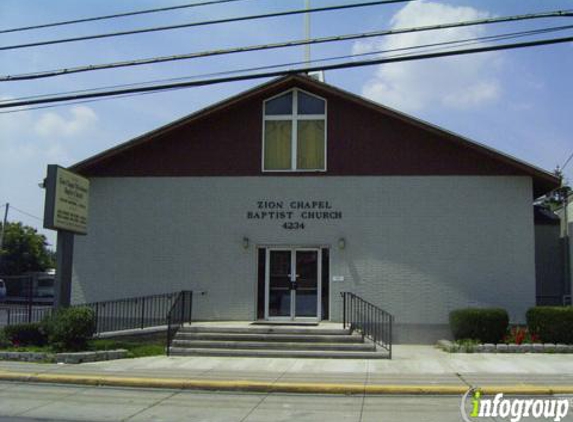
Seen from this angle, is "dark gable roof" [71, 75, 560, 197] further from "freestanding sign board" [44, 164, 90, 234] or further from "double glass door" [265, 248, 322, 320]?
"freestanding sign board" [44, 164, 90, 234]

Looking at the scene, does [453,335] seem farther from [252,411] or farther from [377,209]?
[252,411]

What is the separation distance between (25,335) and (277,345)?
615cm

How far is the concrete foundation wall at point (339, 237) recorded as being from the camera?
19328mm

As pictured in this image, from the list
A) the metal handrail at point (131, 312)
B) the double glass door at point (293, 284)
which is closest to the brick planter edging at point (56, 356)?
the metal handrail at point (131, 312)

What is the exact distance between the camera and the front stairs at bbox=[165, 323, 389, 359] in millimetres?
16375

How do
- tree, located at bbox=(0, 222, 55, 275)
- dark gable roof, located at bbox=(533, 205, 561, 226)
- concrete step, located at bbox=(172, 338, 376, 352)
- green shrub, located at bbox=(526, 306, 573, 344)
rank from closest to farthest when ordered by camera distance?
concrete step, located at bbox=(172, 338, 376, 352) → green shrub, located at bbox=(526, 306, 573, 344) → dark gable roof, located at bbox=(533, 205, 561, 226) → tree, located at bbox=(0, 222, 55, 275)

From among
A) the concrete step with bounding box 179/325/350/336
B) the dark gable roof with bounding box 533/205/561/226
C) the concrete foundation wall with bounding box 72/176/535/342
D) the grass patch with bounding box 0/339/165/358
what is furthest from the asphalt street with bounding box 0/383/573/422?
the dark gable roof with bounding box 533/205/561/226

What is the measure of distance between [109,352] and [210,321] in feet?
14.7

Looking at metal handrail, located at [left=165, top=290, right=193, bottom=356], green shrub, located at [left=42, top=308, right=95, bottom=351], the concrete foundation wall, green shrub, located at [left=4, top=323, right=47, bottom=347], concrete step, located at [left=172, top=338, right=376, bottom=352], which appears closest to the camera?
green shrub, located at [left=42, top=308, right=95, bottom=351]

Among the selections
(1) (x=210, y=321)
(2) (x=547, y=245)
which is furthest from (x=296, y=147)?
(2) (x=547, y=245)

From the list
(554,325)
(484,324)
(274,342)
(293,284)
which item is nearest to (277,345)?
(274,342)

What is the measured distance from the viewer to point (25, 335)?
1669cm

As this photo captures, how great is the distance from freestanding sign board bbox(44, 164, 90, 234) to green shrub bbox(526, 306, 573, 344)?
11.9 m

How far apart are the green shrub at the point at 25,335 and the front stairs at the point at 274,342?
3197mm
